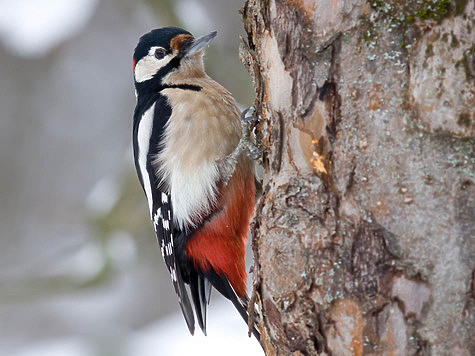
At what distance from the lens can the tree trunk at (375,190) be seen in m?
1.36

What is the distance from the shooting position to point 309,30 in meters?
1.64

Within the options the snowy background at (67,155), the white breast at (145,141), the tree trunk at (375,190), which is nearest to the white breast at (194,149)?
the white breast at (145,141)

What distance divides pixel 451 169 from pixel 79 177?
12.8 feet

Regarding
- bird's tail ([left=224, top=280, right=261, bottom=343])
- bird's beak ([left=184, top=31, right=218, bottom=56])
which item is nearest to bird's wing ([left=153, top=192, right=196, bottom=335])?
bird's tail ([left=224, top=280, right=261, bottom=343])

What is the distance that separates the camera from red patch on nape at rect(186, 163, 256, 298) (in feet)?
8.84

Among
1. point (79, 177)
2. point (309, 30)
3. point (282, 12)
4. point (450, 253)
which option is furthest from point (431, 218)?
point (79, 177)

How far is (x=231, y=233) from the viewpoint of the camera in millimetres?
2744

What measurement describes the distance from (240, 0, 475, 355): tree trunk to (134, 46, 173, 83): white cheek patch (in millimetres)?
1533

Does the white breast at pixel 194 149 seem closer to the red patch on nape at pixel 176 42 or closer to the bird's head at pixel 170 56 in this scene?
the bird's head at pixel 170 56

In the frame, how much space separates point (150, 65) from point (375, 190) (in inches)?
79.1

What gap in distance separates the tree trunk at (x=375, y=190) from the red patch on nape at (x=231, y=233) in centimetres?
102

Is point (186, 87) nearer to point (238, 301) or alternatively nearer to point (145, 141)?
point (145, 141)

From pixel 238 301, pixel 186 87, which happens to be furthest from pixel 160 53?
pixel 238 301

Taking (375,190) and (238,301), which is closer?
(375,190)
